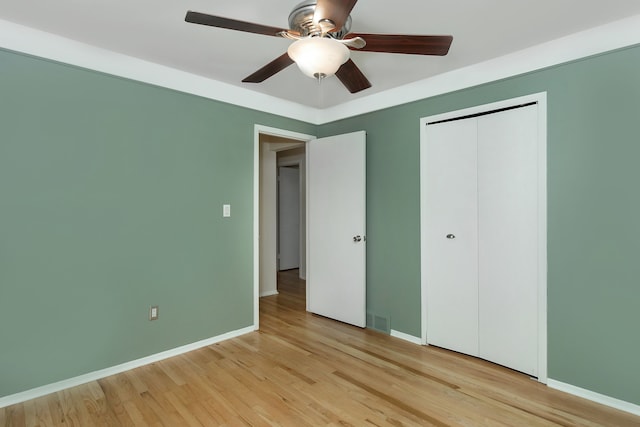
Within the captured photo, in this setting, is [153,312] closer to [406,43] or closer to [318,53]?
[318,53]

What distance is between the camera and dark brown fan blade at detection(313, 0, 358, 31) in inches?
54.8

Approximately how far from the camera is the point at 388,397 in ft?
7.35

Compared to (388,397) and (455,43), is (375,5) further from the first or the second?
(388,397)

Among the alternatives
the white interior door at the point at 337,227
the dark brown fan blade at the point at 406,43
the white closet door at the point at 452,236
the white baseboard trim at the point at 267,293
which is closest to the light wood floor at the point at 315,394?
the white closet door at the point at 452,236

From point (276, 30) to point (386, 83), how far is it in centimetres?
174

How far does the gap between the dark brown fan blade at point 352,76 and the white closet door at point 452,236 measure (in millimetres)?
1014

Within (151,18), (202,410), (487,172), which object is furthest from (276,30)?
(202,410)

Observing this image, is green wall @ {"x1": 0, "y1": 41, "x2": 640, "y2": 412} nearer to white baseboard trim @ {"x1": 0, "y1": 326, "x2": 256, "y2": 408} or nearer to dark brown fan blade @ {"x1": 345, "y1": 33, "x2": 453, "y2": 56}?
white baseboard trim @ {"x1": 0, "y1": 326, "x2": 256, "y2": 408}

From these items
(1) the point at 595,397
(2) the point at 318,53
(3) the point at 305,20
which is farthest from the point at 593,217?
(3) the point at 305,20

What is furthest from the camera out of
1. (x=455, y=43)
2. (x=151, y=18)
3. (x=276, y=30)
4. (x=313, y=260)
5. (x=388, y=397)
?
(x=313, y=260)

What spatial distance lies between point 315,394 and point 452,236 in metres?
1.69

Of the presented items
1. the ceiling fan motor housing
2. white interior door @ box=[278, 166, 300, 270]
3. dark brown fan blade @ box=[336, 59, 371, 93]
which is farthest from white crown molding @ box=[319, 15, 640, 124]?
white interior door @ box=[278, 166, 300, 270]

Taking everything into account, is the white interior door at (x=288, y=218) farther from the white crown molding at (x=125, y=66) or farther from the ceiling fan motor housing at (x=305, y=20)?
the ceiling fan motor housing at (x=305, y=20)

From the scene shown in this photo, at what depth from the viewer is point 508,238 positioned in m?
2.58
